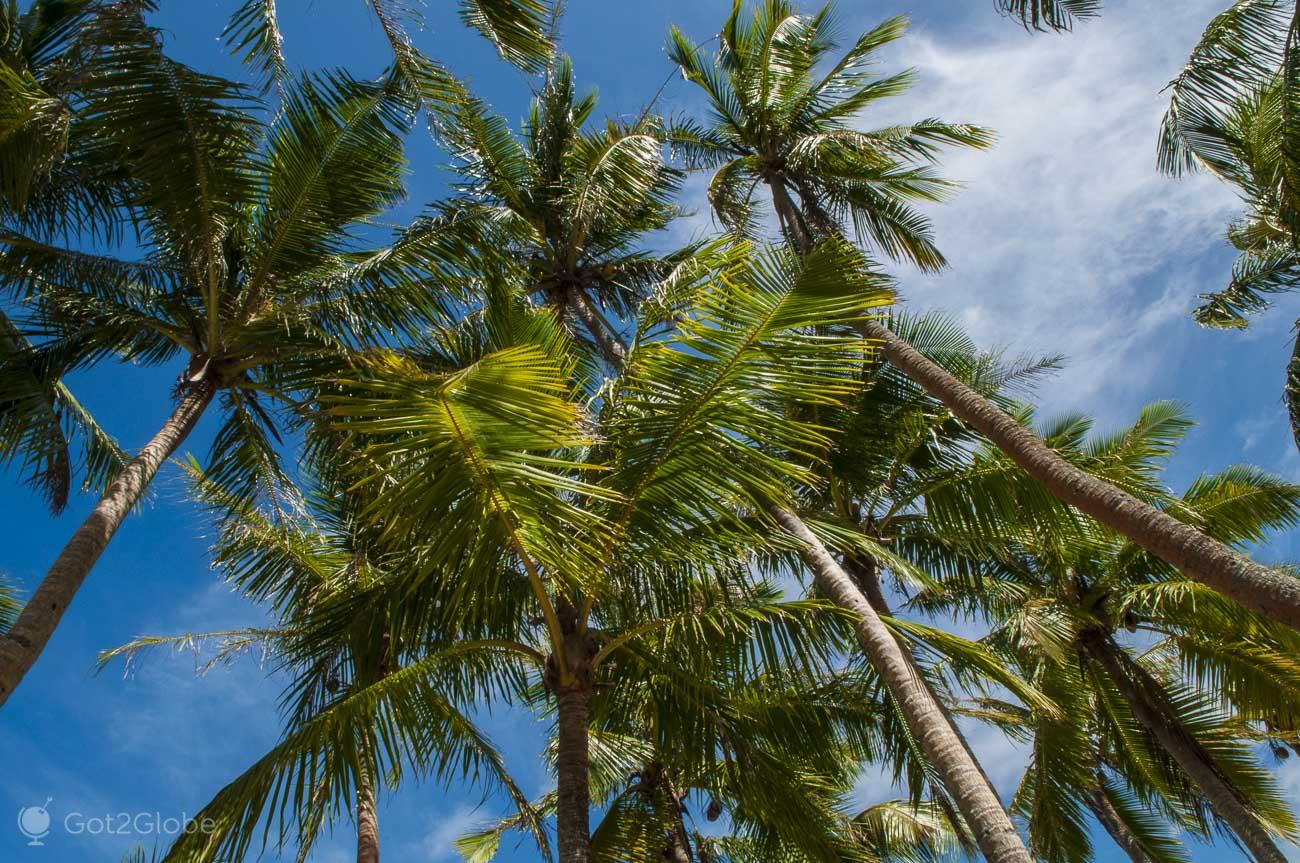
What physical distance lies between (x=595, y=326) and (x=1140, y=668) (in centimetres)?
770

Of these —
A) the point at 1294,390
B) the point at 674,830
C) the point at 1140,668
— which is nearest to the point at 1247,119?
the point at 1294,390

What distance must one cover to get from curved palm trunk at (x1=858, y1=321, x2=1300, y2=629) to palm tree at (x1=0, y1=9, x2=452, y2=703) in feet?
16.1

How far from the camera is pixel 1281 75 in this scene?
693 cm

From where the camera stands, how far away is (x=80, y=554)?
579 cm

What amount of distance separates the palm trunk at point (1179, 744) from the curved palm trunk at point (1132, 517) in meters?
4.81

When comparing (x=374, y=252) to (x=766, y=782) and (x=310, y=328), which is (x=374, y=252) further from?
(x=766, y=782)

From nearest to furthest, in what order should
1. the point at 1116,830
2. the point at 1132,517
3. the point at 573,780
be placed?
the point at 1132,517
the point at 573,780
the point at 1116,830

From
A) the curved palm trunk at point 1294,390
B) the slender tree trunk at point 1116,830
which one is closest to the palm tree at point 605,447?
the curved palm trunk at point 1294,390

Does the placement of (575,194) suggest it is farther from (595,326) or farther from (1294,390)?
(1294,390)

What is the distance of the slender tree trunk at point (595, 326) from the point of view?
1141 cm

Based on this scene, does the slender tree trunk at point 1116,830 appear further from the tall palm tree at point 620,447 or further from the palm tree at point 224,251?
the palm tree at point 224,251

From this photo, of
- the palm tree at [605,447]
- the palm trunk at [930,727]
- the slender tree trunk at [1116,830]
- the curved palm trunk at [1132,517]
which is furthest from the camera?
the slender tree trunk at [1116,830]

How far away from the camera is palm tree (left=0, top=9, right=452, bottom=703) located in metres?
7.29

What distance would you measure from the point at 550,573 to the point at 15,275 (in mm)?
5889
